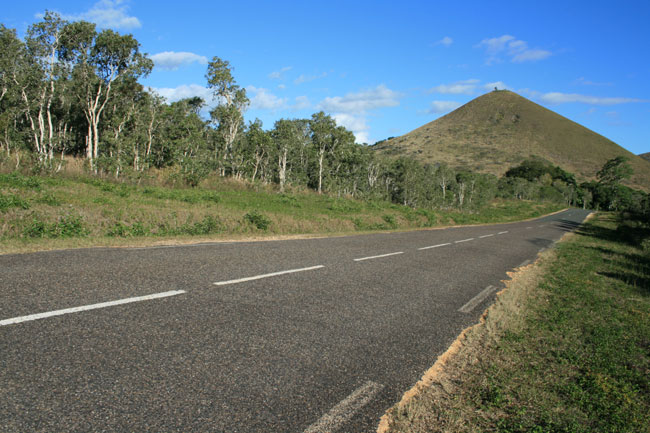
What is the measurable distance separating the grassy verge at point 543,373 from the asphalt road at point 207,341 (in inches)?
12.0

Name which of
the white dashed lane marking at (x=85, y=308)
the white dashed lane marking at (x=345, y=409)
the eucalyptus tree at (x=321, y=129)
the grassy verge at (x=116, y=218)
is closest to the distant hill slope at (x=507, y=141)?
the eucalyptus tree at (x=321, y=129)

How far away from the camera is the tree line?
2420 cm

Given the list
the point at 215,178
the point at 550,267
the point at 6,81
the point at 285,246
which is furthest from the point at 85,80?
the point at 550,267

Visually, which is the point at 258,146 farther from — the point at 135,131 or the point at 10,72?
the point at 10,72

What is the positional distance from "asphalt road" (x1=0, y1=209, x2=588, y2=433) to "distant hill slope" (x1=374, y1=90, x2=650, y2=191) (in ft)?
422

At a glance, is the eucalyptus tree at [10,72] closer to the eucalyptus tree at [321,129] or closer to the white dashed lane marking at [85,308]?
the white dashed lane marking at [85,308]

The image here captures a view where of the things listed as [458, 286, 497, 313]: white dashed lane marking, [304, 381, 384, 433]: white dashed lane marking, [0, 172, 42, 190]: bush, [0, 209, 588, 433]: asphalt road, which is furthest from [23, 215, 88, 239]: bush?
[458, 286, 497, 313]: white dashed lane marking

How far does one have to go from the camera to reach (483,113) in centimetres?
18262

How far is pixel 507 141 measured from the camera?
153125 mm

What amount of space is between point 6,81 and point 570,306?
33.0 metres

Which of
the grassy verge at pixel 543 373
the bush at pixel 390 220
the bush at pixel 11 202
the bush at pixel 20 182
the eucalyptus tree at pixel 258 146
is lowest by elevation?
the bush at pixel 390 220

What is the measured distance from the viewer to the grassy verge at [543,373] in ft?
9.65

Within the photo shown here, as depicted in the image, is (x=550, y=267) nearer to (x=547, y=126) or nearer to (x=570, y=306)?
(x=570, y=306)

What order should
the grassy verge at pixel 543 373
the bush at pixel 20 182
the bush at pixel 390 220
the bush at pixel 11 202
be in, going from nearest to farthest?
the grassy verge at pixel 543 373 → the bush at pixel 11 202 → the bush at pixel 20 182 → the bush at pixel 390 220
